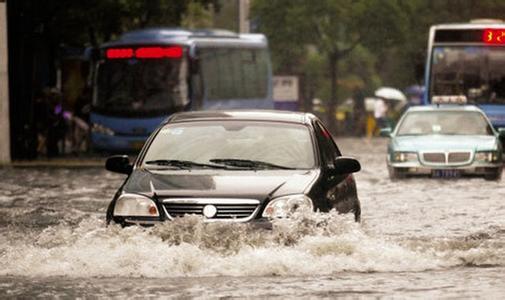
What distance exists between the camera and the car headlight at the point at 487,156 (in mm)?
28078

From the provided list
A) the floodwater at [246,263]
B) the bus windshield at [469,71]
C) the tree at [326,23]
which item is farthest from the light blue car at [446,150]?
the tree at [326,23]

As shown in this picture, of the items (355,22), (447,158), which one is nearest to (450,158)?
(447,158)

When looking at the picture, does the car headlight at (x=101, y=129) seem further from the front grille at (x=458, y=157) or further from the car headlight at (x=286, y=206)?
the car headlight at (x=286, y=206)

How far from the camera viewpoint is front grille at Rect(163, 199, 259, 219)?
43.0 feet

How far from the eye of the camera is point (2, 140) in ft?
120

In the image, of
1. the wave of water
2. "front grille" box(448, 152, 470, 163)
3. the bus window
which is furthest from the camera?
the bus window

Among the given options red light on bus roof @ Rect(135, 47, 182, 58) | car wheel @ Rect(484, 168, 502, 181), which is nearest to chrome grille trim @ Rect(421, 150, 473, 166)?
car wheel @ Rect(484, 168, 502, 181)

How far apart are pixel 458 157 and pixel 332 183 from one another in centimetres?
1423

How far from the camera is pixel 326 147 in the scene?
49.2 ft

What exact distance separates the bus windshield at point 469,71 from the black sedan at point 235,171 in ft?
75.1

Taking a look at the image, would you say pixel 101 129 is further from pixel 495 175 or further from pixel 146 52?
pixel 495 175

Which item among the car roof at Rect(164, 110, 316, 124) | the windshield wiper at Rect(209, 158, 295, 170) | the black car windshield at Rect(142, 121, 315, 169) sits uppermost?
the car roof at Rect(164, 110, 316, 124)

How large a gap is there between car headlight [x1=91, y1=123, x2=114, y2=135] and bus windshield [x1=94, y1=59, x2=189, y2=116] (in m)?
0.39

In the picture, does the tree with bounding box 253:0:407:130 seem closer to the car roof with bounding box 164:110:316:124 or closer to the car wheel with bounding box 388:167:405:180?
the car wheel with bounding box 388:167:405:180
